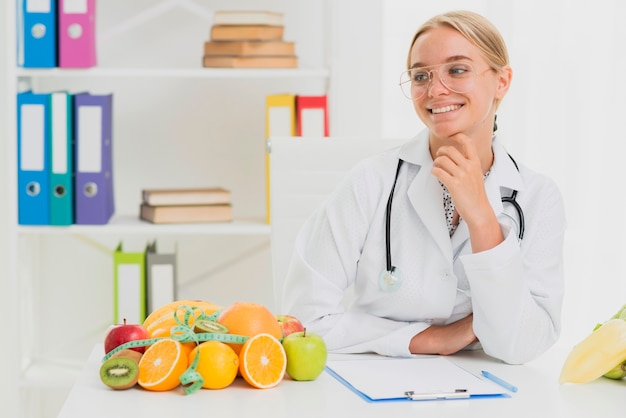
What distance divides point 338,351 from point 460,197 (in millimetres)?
329

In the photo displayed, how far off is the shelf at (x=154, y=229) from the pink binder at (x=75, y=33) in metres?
0.47

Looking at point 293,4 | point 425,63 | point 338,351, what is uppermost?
point 293,4

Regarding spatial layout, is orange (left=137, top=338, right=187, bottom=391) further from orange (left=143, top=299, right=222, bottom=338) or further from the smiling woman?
the smiling woman

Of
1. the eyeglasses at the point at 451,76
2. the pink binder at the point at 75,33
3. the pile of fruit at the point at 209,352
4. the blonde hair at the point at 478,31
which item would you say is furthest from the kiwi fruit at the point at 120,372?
the pink binder at the point at 75,33

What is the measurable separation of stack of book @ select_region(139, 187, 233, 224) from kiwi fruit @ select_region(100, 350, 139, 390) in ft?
5.34

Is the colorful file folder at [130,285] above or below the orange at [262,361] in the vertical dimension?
below

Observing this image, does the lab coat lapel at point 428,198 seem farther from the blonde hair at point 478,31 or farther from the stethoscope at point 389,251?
the blonde hair at point 478,31

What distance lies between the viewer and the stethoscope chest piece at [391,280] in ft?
5.48

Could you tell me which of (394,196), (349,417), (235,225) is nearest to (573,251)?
(235,225)

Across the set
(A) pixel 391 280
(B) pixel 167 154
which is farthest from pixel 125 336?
(B) pixel 167 154

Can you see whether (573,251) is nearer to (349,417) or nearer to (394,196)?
(394,196)

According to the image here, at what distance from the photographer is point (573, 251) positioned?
3.12 meters

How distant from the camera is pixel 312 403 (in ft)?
4.05

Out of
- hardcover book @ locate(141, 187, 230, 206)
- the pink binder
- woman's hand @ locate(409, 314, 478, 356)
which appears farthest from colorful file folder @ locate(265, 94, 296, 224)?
woman's hand @ locate(409, 314, 478, 356)
